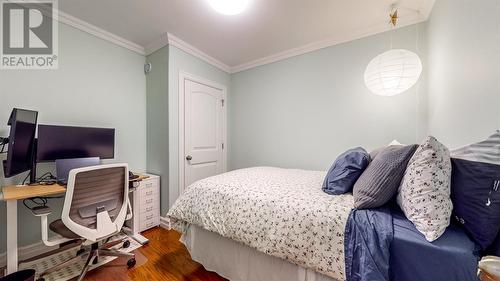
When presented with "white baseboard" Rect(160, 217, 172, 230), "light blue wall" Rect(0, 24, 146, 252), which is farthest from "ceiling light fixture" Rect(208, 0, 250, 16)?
"white baseboard" Rect(160, 217, 172, 230)

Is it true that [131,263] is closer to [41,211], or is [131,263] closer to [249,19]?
[41,211]

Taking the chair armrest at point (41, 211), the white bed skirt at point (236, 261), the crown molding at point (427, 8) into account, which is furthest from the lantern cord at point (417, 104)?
the chair armrest at point (41, 211)

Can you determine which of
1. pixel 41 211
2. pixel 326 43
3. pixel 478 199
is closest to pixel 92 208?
pixel 41 211

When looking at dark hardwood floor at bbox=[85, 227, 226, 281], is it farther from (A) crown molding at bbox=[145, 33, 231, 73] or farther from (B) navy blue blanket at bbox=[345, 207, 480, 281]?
(A) crown molding at bbox=[145, 33, 231, 73]

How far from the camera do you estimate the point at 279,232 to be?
1234 mm

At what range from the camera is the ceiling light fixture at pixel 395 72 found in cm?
158

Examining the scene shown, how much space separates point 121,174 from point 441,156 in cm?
220

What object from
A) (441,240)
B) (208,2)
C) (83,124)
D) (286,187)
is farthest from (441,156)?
(83,124)

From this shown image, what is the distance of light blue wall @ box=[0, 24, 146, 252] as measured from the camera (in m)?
1.86

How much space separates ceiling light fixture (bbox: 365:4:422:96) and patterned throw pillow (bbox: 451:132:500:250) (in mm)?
895

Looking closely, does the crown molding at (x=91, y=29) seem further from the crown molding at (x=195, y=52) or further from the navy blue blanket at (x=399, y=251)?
the navy blue blanket at (x=399, y=251)

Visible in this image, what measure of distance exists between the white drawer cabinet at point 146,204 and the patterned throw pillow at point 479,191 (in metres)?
2.76

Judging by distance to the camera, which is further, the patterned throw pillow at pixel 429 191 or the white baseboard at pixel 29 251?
the white baseboard at pixel 29 251

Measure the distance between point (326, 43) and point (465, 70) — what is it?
1667mm
